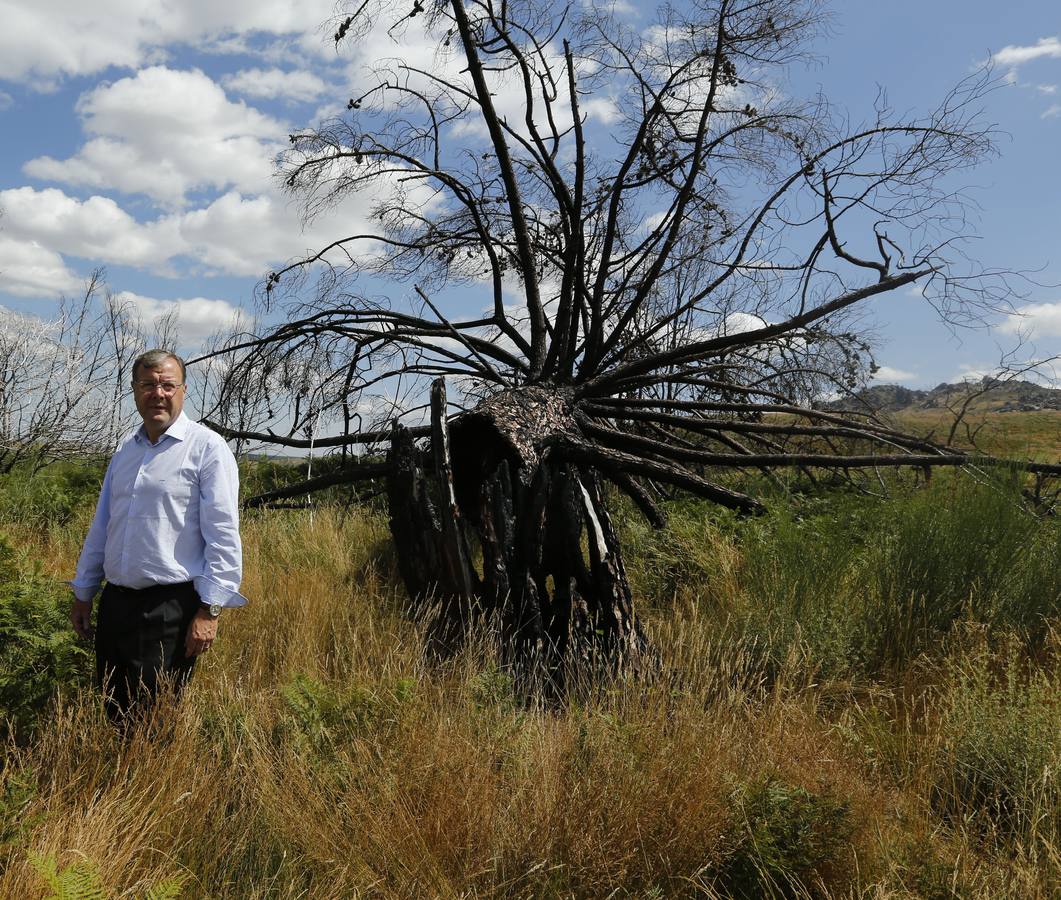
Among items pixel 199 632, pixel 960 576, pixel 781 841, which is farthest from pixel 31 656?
pixel 960 576

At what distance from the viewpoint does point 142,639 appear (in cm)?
388

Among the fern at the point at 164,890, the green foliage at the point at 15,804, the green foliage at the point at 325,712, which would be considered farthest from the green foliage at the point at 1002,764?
the green foliage at the point at 15,804

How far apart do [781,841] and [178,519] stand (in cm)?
278

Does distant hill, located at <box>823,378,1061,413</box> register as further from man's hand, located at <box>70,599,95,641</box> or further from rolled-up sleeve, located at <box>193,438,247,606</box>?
man's hand, located at <box>70,599,95,641</box>

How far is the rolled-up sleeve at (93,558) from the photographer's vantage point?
416cm

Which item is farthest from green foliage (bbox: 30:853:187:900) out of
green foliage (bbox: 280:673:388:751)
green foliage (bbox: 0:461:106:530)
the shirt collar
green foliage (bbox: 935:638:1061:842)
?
green foliage (bbox: 0:461:106:530)

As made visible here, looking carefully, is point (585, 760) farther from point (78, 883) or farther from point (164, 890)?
point (78, 883)

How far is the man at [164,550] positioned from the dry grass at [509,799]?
0.81 ft

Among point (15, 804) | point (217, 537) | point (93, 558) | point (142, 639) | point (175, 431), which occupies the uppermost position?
point (175, 431)

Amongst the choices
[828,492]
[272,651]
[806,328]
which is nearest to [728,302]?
[806,328]

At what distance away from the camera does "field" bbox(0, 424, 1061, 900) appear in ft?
10.1

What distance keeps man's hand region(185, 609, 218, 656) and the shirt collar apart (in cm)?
79

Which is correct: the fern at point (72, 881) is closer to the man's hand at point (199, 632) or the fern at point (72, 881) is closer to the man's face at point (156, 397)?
the man's hand at point (199, 632)

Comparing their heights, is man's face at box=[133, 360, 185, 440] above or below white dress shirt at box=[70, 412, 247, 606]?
above
